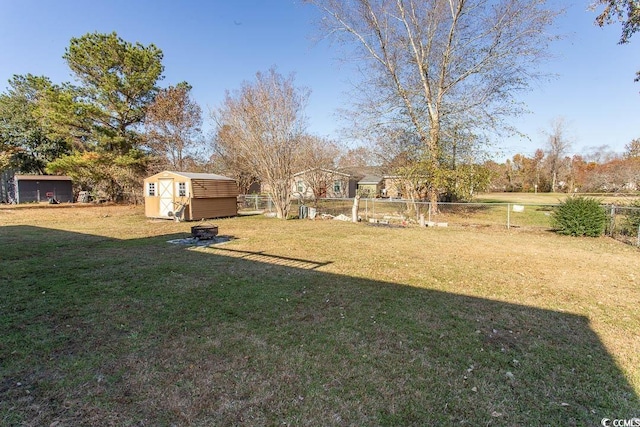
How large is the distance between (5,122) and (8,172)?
4.62 m

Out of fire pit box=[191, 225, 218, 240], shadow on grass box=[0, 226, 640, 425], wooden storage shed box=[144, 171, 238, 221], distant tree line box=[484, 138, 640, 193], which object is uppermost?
distant tree line box=[484, 138, 640, 193]

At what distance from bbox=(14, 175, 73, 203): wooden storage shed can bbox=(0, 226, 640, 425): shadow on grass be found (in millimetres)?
28931

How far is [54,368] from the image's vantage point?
2.56 metres

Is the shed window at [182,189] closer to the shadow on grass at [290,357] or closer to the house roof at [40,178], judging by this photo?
the shadow on grass at [290,357]

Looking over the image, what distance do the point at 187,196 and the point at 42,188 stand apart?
22.6m

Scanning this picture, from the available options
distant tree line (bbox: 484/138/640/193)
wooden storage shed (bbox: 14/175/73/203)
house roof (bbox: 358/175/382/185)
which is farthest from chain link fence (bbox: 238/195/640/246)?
distant tree line (bbox: 484/138/640/193)

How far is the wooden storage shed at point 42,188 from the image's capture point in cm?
2552

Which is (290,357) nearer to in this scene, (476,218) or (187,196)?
(187,196)

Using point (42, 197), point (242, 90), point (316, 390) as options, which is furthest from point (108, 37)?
point (316, 390)

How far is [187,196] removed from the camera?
44.4 feet

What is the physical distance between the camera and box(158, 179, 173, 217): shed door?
46.0 ft

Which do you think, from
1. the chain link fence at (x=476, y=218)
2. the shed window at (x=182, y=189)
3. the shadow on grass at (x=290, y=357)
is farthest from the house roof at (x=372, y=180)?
the shadow on grass at (x=290, y=357)

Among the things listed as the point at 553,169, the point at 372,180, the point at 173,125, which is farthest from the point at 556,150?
the point at 173,125

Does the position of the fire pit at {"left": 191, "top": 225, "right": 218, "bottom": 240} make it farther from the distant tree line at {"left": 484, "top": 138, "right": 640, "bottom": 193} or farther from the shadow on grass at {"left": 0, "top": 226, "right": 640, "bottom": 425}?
the distant tree line at {"left": 484, "top": 138, "right": 640, "bottom": 193}
